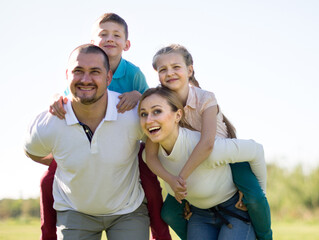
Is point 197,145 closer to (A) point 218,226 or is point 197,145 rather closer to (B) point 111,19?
(A) point 218,226

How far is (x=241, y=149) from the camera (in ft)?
13.0

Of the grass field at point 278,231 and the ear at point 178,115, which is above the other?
the ear at point 178,115

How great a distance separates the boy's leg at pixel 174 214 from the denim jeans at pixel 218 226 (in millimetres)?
134

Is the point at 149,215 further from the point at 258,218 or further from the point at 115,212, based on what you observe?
the point at 258,218

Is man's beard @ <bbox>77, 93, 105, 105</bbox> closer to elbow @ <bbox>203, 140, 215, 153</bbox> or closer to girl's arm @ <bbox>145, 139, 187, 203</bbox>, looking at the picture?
girl's arm @ <bbox>145, 139, 187, 203</bbox>

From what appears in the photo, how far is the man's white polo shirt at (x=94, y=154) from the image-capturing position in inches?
161

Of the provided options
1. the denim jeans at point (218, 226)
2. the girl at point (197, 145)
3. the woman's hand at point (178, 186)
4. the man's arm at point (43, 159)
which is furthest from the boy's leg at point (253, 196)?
the man's arm at point (43, 159)

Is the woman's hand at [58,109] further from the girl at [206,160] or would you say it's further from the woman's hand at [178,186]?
the woman's hand at [178,186]

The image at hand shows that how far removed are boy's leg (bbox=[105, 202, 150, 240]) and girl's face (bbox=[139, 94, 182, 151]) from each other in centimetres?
91

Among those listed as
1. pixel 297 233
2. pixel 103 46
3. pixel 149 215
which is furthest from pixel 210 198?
pixel 297 233

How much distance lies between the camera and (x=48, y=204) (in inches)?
183

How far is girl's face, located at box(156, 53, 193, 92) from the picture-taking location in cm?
420

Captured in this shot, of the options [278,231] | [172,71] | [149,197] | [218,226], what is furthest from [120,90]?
[278,231]

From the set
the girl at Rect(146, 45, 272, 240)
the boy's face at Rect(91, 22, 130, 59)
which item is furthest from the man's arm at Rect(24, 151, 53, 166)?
the boy's face at Rect(91, 22, 130, 59)
